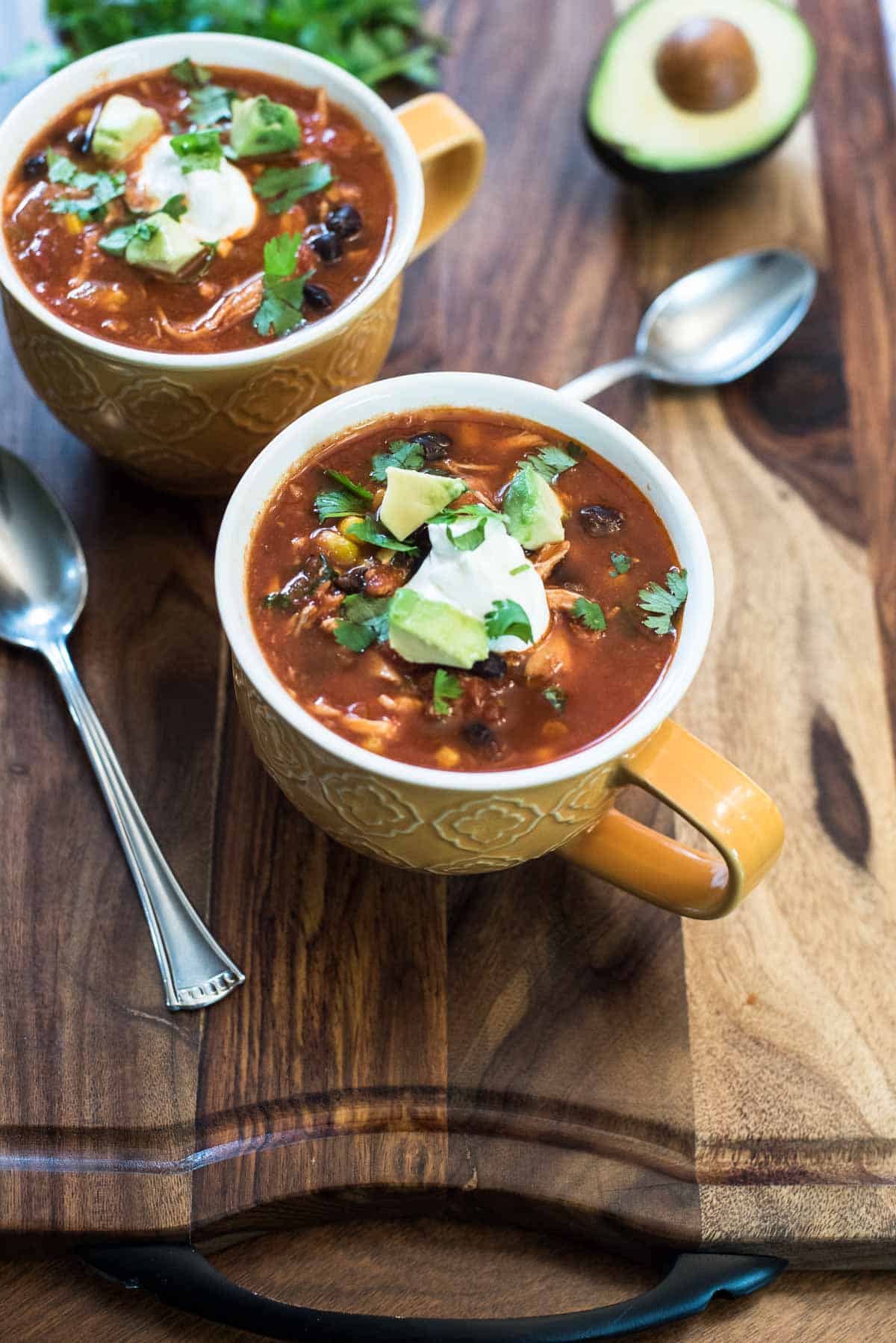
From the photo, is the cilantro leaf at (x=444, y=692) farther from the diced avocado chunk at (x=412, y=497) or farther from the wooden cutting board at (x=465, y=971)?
the wooden cutting board at (x=465, y=971)

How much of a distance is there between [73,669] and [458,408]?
0.81 metres

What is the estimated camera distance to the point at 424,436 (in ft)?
7.27

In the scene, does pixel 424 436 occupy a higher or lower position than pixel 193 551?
higher

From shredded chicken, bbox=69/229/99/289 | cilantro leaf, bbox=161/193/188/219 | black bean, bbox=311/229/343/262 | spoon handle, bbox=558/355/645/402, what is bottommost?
spoon handle, bbox=558/355/645/402

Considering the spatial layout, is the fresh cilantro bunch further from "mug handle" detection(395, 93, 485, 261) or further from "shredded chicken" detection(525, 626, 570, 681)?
"shredded chicken" detection(525, 626, 570, 681)

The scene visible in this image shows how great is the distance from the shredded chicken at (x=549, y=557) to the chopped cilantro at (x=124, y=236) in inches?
34.7

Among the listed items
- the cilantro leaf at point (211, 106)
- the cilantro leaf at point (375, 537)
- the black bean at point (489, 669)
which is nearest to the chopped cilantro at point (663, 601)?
the black bean at point (489, 669)

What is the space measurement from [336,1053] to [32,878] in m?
0.57

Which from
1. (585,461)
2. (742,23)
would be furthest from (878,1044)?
(742,23)

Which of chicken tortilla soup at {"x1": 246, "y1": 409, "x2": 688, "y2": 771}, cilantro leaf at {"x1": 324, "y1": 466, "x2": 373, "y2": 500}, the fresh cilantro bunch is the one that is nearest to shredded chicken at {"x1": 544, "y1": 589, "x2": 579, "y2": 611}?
chicken tortilla soup at {"x1": 246, "y1": 409, "x2": 688, "y2": 771}

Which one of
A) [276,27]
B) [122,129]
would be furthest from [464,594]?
[276,27]

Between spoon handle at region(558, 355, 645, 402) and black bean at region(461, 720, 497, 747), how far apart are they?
3.64 feet

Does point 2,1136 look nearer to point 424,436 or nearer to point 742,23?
point 424,436

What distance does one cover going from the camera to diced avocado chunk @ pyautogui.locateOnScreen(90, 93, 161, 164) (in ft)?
8.09
